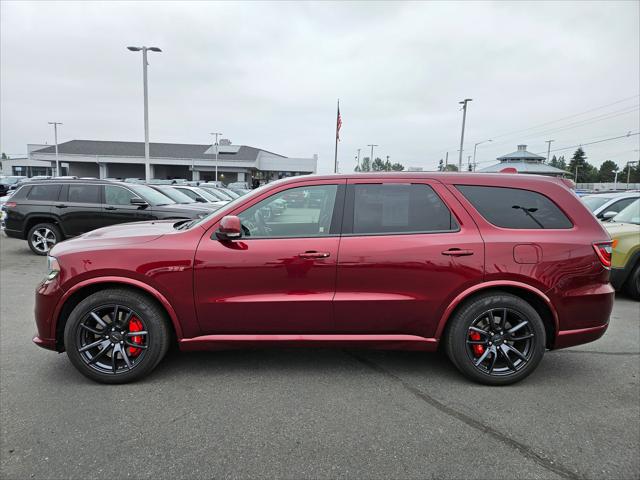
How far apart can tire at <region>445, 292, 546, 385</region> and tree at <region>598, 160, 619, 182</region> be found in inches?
4558

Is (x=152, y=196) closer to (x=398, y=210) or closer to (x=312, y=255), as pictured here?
(x=312, y=255)

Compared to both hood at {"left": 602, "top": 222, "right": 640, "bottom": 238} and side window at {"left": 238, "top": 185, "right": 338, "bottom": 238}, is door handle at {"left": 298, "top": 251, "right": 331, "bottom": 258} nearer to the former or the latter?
side window at {"left": 238, "top": 185, "right": 338, "bottom": 238}

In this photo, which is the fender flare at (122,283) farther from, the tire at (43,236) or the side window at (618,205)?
the side window at (618,205)

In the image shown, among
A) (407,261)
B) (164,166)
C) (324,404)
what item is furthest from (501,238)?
(164,166)

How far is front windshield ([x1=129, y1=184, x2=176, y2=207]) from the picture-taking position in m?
9.03

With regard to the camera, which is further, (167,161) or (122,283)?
(167,161)

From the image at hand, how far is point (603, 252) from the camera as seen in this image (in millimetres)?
→ 3256

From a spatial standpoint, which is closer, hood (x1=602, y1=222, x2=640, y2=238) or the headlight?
the headlight

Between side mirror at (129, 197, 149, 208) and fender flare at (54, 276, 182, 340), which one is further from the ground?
side mirror at (129, 197, 149, 208)

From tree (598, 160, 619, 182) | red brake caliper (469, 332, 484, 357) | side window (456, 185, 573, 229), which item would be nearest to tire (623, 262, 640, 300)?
side window (456, 185, 573, 229)

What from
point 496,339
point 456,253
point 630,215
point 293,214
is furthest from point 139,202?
point 630,215

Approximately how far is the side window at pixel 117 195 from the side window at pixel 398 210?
7.29m

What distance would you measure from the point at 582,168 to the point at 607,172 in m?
8.15

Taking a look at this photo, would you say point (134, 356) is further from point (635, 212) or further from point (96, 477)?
point (635, 212)
